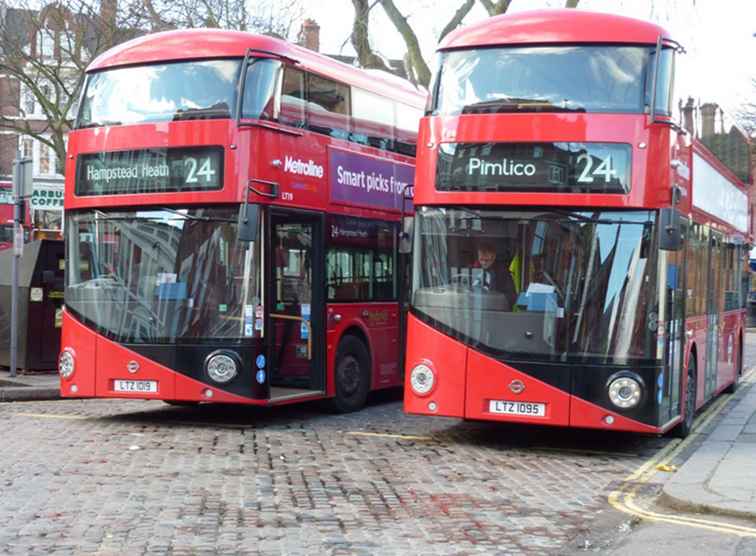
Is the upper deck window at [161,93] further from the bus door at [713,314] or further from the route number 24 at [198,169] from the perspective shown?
the bus door at [713,314]

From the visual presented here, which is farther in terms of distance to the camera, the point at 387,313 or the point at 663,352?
the point at 387,313

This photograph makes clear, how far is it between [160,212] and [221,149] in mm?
986

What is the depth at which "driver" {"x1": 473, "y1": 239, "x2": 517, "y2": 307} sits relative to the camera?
1241cm

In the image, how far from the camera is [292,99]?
1467cm

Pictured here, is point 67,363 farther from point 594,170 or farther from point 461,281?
point 594,170

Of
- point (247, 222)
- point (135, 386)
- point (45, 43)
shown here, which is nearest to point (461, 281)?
point (247, 222)

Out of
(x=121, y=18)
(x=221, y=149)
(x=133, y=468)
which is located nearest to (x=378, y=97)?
(x=221, y=149)

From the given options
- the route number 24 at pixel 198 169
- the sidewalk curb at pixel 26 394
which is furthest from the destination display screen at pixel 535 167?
the sidewalk curb at pixel 26 394

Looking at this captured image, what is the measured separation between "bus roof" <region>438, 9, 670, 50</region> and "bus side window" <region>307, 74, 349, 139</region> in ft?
8.65

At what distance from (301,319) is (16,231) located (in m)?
5.84

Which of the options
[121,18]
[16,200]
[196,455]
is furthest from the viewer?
[121,18]

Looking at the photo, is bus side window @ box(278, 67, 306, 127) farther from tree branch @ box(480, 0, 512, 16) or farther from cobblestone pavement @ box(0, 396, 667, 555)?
tree branch @ box(480, 0, 512, 16)

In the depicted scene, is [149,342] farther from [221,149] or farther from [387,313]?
[387,313]

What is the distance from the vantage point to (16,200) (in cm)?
1955
